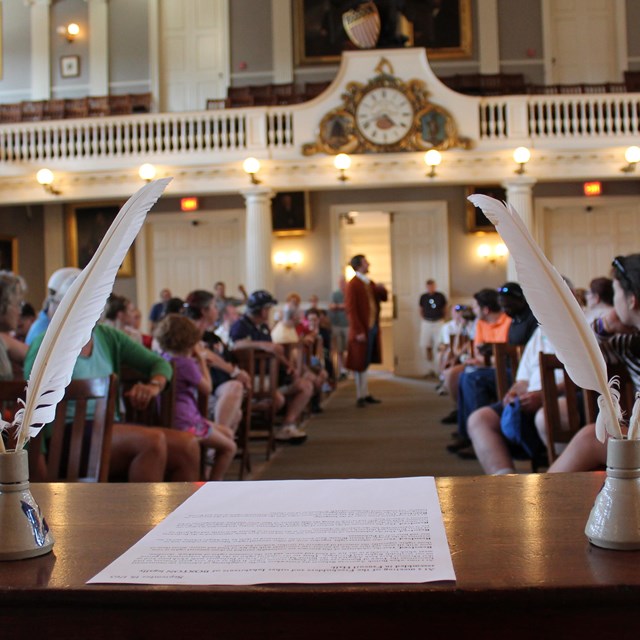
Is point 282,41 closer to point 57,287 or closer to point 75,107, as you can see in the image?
point 75,107

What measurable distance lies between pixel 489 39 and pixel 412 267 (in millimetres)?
4534

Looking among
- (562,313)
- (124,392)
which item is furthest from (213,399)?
(562,313)

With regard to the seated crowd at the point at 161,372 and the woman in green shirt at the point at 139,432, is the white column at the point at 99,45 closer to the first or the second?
the seated crowd at the point at 161,372

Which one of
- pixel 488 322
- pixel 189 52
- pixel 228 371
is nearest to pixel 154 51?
pixel 189 52

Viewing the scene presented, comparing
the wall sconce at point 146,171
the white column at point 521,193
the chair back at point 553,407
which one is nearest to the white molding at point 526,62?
the white column at point 521,193

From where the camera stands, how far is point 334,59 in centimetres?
1553

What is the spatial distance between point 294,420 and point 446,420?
1.65 m

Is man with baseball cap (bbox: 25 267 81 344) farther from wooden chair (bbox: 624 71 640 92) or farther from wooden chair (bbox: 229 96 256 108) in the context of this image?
wooden chair (bbox: 624 71 640 92)

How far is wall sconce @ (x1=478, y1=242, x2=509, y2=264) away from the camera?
1422 cm

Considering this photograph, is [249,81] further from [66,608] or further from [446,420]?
[66,608]

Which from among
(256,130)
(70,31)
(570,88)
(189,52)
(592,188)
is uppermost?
(70,31)

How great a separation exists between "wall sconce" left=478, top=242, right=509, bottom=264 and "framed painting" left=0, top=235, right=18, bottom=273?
8.38 metres

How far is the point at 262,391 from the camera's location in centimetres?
630

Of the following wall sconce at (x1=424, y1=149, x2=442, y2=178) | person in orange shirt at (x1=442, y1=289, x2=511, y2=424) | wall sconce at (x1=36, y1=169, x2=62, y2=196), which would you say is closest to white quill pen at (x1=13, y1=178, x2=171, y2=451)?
person in orange shirt at (x1=442, y1=289, x2=511, y2=424)
